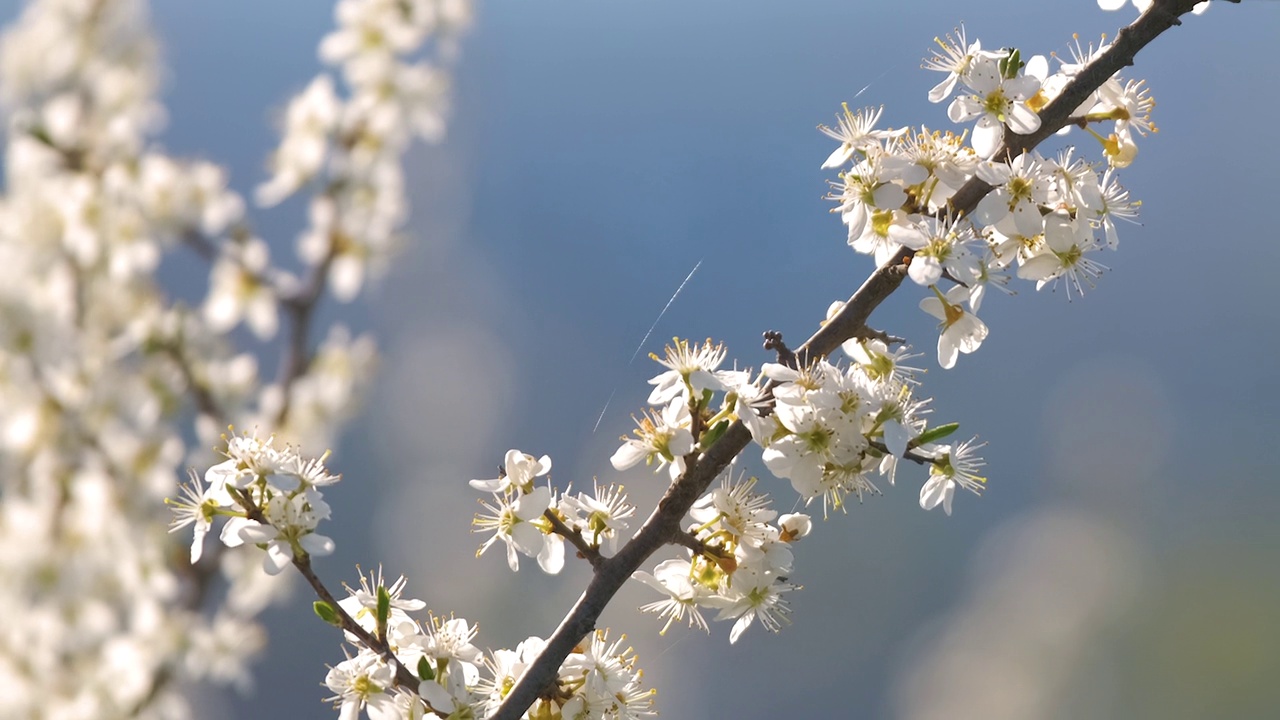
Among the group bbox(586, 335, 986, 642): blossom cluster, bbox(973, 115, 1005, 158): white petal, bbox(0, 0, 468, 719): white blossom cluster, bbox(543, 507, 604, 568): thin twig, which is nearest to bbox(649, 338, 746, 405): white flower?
bbox(586, 335, 986, 642): blossom cluster

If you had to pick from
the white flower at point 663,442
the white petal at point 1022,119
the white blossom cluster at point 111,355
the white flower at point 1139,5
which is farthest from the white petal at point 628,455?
the white blossom cluster at point 111,355

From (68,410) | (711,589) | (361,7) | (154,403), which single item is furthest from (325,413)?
(711,589)

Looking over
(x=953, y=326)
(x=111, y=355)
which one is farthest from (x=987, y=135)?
(x=111, y=355)

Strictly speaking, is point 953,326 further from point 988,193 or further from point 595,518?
point 595,518

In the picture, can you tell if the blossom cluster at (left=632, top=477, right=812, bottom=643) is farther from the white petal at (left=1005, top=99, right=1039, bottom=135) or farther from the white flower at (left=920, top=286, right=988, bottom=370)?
the white petal at (left=1005, top=99, right=1039, bottom=135)

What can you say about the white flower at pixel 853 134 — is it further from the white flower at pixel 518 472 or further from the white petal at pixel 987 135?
the white flower at pixel 518 472
